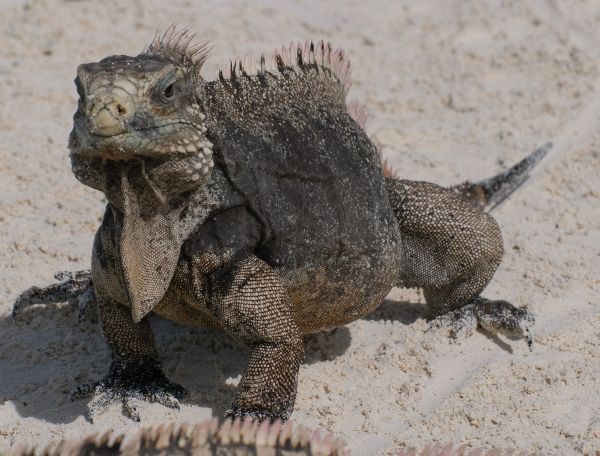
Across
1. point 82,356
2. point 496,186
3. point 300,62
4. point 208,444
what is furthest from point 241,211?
point 496,186

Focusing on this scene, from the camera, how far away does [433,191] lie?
6020mm

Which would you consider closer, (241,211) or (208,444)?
(208,444)

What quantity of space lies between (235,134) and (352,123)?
1.02 meters

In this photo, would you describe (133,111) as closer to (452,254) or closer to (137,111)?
(137,111)

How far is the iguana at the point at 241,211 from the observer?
4.34m

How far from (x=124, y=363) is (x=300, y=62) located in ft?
6.57

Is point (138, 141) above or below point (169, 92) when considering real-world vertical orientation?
below

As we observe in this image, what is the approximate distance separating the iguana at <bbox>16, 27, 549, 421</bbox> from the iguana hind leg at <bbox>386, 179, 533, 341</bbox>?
0.6 inches

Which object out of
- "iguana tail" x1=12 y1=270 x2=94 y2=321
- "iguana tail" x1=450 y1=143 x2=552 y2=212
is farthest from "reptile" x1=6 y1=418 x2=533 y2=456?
"iguana tail" x1=450 y1=143 x2=552 y2=212

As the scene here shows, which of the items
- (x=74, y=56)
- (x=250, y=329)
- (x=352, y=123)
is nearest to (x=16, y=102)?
(x=74, y=56)

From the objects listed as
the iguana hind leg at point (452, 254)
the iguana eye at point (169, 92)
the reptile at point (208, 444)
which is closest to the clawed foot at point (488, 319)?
the iguana hind leg at point (452, 254)

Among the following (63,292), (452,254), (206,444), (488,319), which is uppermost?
(452,254)

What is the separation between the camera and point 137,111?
418 cm

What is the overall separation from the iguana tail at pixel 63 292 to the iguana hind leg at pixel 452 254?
2.09m
